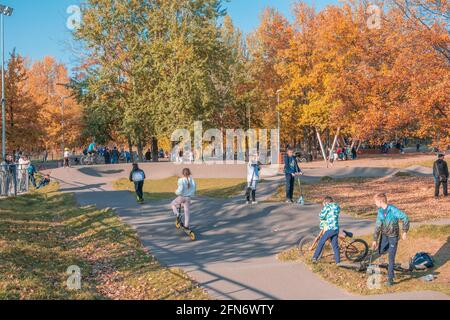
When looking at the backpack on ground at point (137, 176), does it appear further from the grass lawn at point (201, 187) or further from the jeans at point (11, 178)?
the jeans at point (11, 178)

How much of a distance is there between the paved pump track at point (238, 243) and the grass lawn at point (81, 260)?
49 cm

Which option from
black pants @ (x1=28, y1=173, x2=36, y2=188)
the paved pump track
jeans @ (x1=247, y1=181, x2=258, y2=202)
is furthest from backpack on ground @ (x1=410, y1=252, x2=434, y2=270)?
black pants @ (x1=28, y1=173, x2=36, y2=188)

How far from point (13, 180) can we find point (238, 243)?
15.4m

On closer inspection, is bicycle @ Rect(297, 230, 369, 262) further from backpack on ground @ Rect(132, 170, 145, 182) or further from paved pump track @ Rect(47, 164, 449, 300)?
backpack on ground @ Rect(132, 170, 145, 182)

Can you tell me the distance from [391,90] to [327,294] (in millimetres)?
14106

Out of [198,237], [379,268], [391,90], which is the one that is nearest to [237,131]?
[391,90]

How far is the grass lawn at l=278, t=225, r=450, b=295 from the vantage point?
27.0 feet

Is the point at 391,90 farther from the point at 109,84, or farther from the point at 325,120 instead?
the point at 109,84

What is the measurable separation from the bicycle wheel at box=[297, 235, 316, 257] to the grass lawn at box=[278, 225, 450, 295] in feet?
0.53

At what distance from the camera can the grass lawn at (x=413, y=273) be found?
27.0 ft

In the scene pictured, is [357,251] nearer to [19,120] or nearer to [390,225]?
[390,225]

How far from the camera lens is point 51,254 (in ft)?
39.4

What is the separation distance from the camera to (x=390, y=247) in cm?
886

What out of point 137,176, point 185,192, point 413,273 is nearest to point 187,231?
point 185,192
